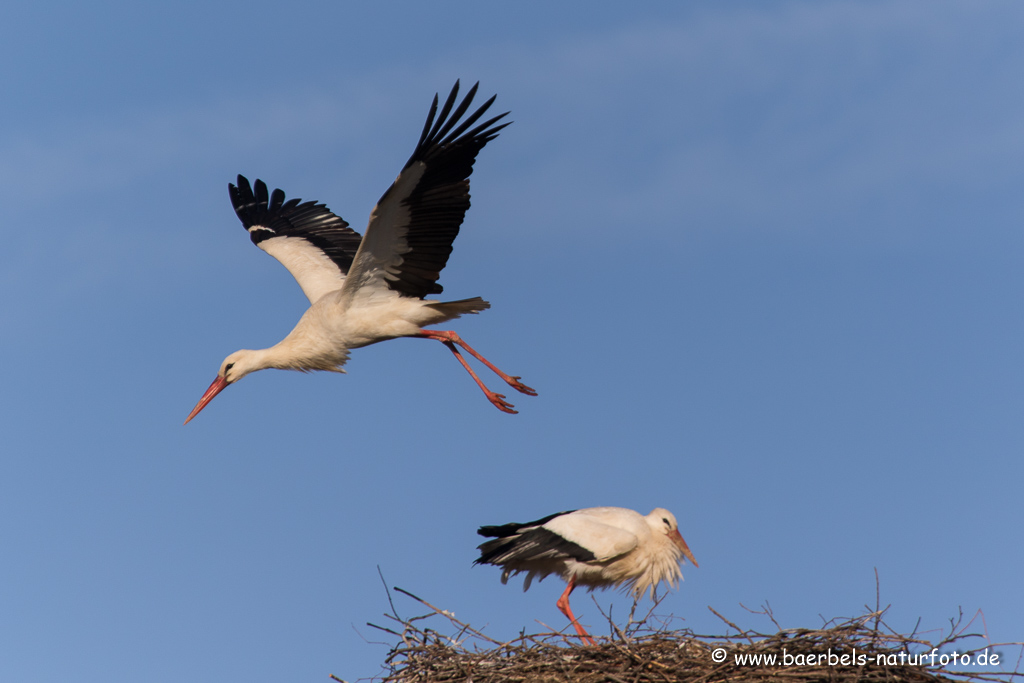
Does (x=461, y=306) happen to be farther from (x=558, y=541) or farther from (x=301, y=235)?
(x=301, y=235)

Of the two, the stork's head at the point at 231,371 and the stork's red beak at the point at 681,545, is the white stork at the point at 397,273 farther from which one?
the stork's red beak at the point at 681,545

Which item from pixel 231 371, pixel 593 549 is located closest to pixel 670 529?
pixel 593 549

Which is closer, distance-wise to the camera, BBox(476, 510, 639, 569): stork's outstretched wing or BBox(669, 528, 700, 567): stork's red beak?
BBox(476, 510, 639, 569): stork's outstretched wing

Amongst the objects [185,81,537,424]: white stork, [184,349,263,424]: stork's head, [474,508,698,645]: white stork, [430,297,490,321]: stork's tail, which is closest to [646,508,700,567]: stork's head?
[474,508,698,645]: white stork

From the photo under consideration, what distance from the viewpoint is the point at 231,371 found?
9219 mm

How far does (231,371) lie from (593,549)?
11.9 feet

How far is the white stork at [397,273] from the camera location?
719 cm

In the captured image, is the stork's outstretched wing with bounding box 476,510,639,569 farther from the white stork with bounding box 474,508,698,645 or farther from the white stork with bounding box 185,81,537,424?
the white stork with bounding box 185,81,537,424

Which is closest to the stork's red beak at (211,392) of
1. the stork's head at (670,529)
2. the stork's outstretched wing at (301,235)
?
the stork's outstretched wing at (301,235)

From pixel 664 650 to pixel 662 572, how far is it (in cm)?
166

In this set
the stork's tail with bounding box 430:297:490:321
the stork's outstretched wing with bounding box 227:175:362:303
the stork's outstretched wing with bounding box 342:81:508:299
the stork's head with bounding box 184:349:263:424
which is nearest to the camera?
the stork's outstretched wing with bounding box 342:81:508:299

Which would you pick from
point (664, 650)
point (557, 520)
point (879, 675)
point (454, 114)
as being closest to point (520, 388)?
point (557, 520)

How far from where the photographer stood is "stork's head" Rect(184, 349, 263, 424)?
9062 mm

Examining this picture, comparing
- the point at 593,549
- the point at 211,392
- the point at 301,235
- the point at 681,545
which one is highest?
the point at 301,235
